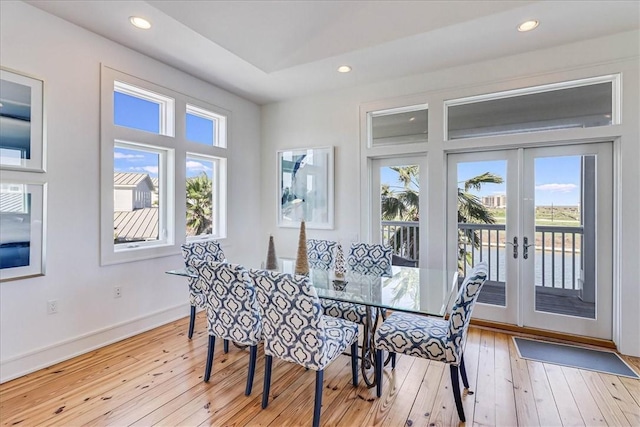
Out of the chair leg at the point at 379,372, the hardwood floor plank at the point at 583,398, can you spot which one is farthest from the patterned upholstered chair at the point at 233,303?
the hardwood floor plank at the point at 583,398

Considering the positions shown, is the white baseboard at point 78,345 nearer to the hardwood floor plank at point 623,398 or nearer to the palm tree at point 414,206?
the palm tree at point 414,206

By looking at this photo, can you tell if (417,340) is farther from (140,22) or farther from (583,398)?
(140,22)

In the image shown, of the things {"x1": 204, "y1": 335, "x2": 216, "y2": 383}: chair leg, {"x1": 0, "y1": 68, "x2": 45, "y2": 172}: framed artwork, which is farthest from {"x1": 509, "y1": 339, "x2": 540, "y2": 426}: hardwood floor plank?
{"x1": 0, "y1": 68, "x2": 45, "y2": 172}: framed artwork

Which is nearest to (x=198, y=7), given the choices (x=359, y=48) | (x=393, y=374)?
(x=359, y=48)

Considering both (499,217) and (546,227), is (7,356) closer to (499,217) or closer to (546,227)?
(499,217)

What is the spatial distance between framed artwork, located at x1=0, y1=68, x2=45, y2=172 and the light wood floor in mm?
1704

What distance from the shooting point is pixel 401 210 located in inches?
159

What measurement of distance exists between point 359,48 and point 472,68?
1322 millimetres

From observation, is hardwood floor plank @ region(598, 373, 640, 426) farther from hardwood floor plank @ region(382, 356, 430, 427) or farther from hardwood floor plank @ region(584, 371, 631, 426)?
hardwood floor plank @ region(382, 356, 430, 427)

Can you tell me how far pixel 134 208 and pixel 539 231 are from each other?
4.33 m

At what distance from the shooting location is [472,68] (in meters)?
3.49

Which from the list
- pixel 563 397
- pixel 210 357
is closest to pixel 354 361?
pixel 210 357

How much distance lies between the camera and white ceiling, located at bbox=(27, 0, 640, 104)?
8.40ft

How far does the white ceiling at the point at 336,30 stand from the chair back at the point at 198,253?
77.4 inches
